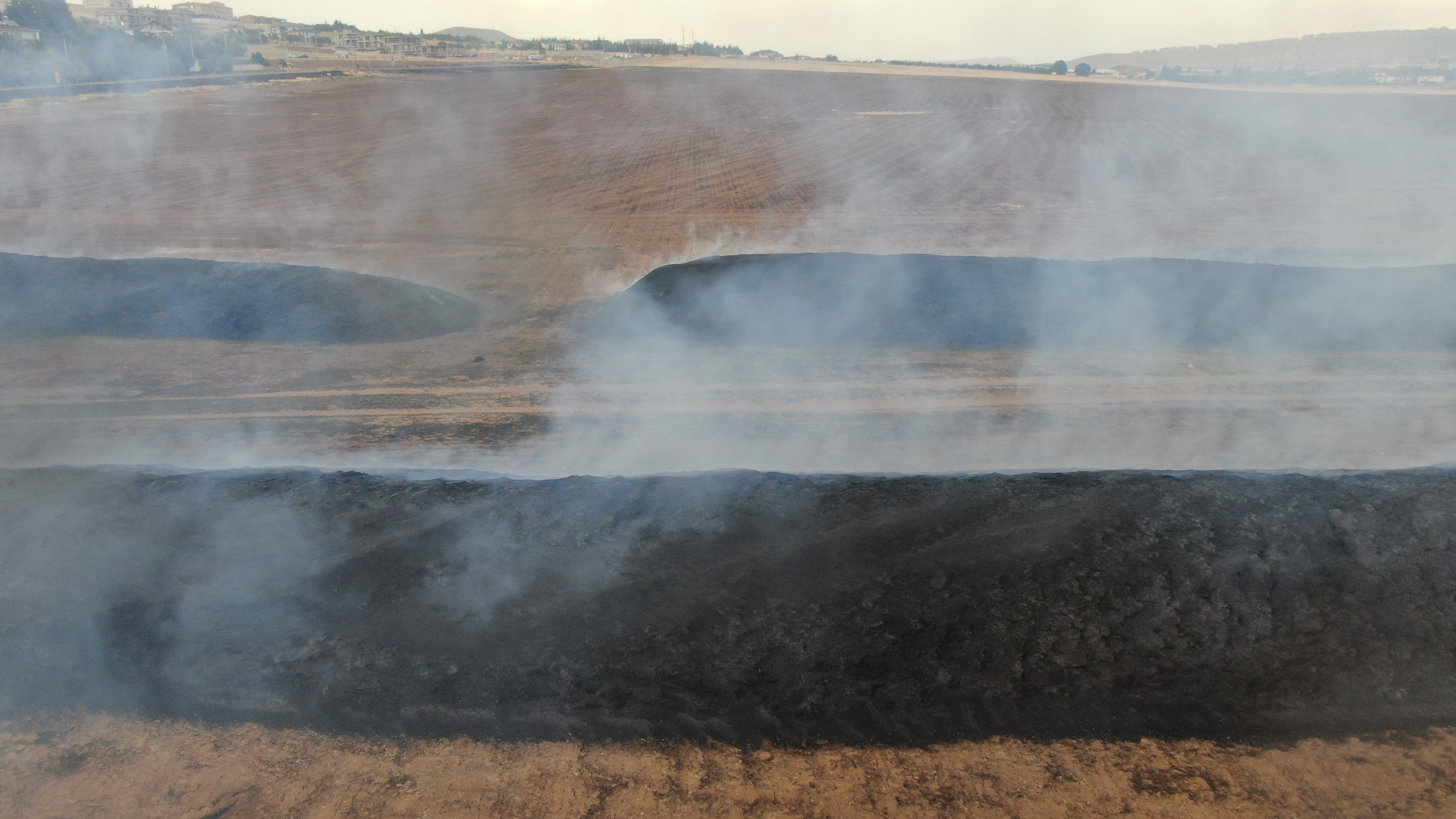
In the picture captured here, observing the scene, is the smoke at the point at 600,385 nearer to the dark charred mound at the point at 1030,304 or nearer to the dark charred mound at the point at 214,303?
the dark charred mound at the point at 1030,304

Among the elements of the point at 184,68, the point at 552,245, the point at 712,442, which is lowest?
the point at 712,442

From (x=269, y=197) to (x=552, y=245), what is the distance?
7765 millimetres

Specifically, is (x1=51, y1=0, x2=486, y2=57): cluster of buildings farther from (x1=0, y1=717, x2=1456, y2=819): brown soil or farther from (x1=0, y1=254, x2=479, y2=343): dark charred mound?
(x1=0, y1=717, x2=1456, y2=819): brown soil

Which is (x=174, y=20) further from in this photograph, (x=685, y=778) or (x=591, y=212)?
(x=685, y=778)

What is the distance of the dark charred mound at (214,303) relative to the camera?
916 centimetres

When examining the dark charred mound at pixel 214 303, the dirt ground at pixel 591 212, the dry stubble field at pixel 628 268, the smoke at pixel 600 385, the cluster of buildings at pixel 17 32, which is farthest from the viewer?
the cluster of buildings at pixel 17 32

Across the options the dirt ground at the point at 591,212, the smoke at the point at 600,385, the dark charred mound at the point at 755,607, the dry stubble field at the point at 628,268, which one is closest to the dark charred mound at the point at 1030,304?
the smoke at the point at 600,385

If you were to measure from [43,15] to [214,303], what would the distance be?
20.2ft

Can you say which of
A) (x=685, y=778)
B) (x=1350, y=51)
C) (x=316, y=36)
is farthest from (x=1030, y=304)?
(x=1350, y=51)

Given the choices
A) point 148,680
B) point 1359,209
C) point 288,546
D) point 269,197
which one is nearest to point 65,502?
point 288,546

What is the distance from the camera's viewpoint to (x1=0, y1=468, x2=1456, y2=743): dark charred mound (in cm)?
348

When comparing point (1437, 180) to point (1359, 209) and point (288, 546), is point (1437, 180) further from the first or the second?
point (288, 546)

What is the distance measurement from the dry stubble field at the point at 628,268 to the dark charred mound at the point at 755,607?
0.19 metres

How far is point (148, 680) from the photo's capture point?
3.62 meters
